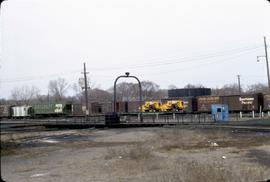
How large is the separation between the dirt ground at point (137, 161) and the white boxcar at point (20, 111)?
218 millimetres

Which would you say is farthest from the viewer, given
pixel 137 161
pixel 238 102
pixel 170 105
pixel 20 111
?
pixel 238 102

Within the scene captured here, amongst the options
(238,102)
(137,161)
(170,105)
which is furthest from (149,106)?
(238,102)

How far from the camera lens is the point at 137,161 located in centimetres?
1109

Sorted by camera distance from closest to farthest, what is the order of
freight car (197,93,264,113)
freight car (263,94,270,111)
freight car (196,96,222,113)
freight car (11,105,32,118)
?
1. freight car (11,105,32,118)
2. freight car (263,94,270,111)
3. freight car (197,93,264,113)
4. freight car (196,96,222,113)

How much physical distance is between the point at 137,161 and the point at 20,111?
823 cm

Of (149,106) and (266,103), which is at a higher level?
(149,106)

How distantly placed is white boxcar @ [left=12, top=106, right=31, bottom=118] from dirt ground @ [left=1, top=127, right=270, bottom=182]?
22cm

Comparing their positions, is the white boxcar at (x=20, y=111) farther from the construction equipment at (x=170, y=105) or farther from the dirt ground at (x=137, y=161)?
the construction equipment at (x=170, y=105)

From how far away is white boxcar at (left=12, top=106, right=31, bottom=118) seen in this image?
300cm

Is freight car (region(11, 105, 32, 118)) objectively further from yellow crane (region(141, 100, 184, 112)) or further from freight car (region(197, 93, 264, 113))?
freight car (region(197, 93, 264, 113))

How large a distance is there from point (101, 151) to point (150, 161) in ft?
12.1

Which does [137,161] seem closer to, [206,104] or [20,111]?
[20,111]

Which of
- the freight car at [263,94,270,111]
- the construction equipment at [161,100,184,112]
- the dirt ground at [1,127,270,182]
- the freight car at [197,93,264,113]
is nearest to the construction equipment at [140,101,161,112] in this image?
the dirt ground at [1,127,270,182]

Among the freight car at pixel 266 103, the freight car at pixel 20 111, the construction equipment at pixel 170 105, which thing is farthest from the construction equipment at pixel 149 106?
the freight car at pixel 266 103
